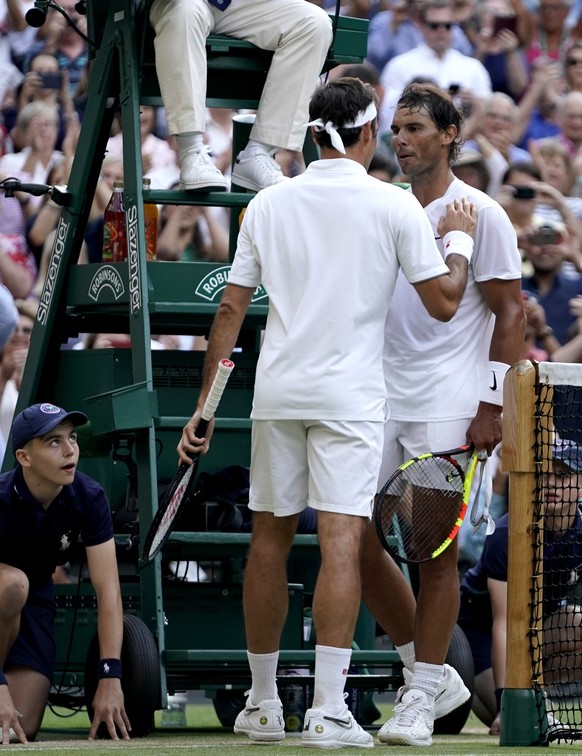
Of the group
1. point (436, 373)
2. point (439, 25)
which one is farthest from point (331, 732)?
point (439, 25)

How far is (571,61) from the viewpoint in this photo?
13008 millimetres

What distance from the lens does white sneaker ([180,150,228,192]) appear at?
6.33 m

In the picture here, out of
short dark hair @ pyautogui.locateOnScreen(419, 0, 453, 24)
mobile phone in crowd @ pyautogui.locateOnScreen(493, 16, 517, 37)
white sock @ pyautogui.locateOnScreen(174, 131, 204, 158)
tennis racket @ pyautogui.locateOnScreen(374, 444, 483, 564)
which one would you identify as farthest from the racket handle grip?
mobile phone in crowd @ pyautogui.locateOnScreen(493, 16, 517, 37)

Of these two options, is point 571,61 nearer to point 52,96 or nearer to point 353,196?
point 52,96

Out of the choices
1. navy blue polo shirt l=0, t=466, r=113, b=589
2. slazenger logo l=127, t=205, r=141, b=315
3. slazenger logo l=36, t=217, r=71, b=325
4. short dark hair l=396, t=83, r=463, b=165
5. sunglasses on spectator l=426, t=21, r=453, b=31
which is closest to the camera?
short dark hair l=396, t=83, r=463, b=165

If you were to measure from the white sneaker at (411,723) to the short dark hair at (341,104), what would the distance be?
6.03ft

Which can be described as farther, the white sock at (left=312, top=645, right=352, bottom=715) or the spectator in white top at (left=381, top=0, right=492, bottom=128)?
the spectator in white top at (left=381, top=0, right=492, bottom=128)

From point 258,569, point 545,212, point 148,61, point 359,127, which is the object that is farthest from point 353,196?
point 545,212

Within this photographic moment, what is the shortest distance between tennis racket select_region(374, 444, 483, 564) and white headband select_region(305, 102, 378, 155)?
41.6 inches

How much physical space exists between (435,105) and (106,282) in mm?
1744

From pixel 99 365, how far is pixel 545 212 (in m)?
5.45

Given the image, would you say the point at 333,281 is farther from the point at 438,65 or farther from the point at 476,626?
the point at 438,65

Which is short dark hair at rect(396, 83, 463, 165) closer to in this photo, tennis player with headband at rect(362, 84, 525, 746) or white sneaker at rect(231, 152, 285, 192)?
tennis player with headband at rect(362, 84, 525, 746)

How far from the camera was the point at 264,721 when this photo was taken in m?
5.18
